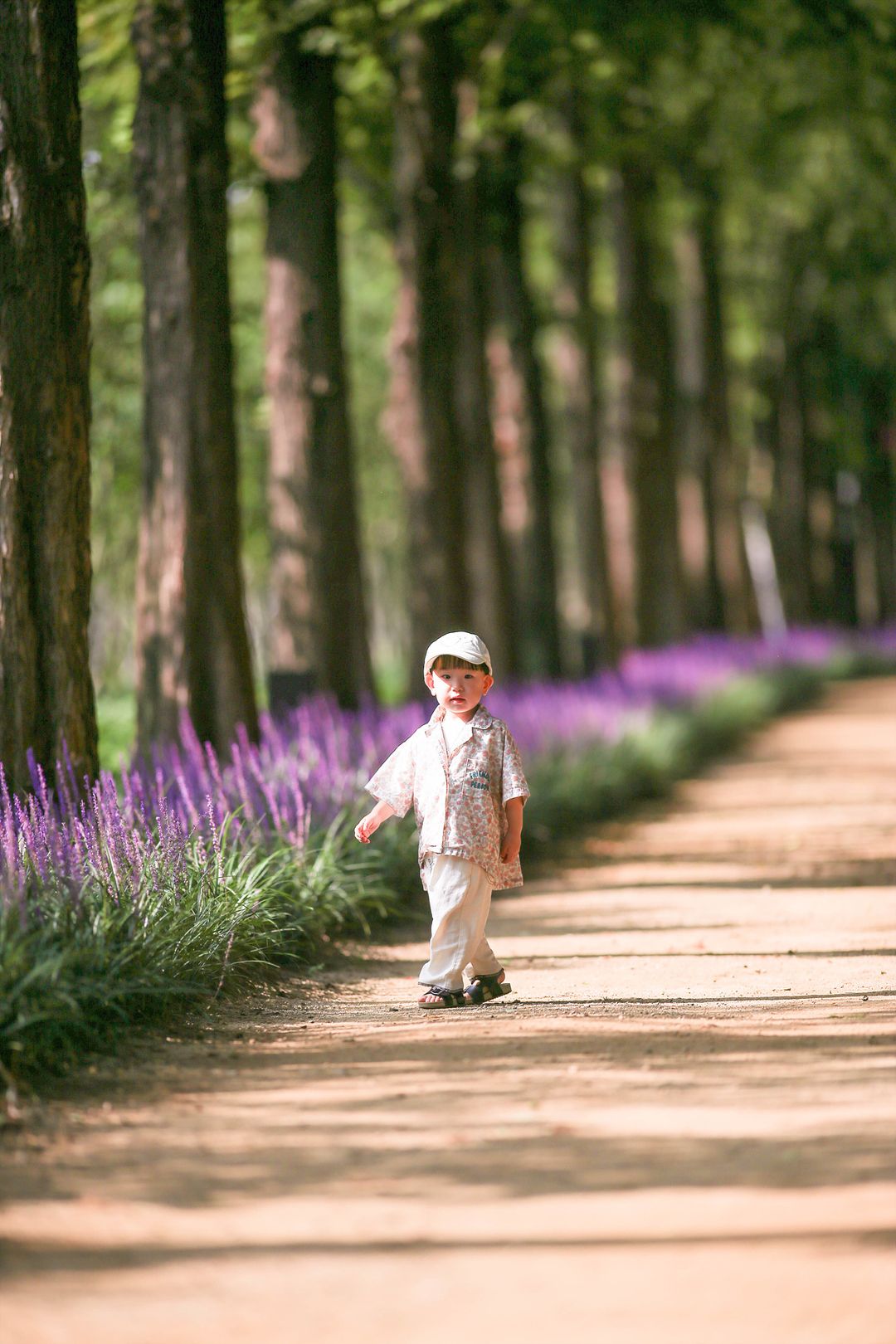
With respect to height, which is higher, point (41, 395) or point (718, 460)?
point (718, 460)

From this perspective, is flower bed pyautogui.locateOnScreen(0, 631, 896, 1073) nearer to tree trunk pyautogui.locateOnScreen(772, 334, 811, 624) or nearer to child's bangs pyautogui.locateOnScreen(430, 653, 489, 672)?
child's bangs pyautogui.locateOnScreen(430, 653, 489, 672)

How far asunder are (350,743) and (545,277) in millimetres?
27689

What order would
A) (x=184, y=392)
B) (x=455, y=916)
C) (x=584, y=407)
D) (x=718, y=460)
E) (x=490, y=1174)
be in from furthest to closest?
1. (x=718, y=460)
2. (x=584, y=407)
3. (x=184, y=392)
4. (x=455, y=916)
5. (x=490, y=1174)

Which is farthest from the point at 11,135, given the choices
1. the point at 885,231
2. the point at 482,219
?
the point at 885,231

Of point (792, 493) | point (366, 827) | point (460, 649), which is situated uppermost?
point (792, 493)

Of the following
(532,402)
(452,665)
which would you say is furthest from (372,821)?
(532,402)

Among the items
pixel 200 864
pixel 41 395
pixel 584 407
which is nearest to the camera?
pixel 200 864

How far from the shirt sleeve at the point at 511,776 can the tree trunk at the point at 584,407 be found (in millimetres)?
16425

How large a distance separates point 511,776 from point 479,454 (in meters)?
11.5

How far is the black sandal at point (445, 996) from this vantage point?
715 centimetres

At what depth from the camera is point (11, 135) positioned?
25.8 ft

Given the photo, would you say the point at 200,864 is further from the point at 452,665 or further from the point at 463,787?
the point at 452,665

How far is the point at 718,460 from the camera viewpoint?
32.8 meters

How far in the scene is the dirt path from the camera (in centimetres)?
366
